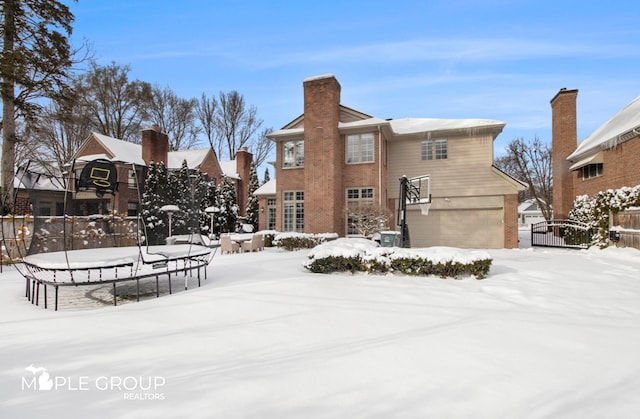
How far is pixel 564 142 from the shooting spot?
64.0ft

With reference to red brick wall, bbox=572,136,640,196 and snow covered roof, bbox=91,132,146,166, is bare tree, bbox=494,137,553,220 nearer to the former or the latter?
red brick wall, bbox=572,136,640,196

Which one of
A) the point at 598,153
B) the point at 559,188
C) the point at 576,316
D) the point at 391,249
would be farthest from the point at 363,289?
the point at 559,188

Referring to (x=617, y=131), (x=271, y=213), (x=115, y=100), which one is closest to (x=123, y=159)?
(x=115, y=100)

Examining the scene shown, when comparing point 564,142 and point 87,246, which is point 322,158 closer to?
point 87,246

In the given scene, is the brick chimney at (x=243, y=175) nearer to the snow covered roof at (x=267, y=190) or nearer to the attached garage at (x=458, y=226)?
the snow covered roof at (x=267, y=190)

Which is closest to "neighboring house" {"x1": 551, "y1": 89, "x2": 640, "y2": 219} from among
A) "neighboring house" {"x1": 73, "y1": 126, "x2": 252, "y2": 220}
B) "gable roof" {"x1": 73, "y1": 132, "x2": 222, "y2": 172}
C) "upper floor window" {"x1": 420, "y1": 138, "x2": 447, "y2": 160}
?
"upper floor window" {"x1": 420, "y1": 138, "x2": 447, "y2": 160}

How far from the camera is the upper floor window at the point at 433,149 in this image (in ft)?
53.8

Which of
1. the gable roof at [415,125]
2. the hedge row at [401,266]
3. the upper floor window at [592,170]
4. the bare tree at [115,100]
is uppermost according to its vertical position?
the bare tree at [115,100]

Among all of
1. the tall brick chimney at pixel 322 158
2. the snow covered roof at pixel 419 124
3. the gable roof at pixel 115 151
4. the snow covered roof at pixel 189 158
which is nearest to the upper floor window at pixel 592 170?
the snow covered roof at pixel 419 124

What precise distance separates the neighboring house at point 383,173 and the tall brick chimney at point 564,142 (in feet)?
24.4

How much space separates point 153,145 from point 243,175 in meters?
8.77

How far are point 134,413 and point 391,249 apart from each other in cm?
626

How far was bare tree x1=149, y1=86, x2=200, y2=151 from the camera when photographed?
34.3 metres

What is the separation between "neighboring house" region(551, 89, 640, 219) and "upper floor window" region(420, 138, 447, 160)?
291 inches
